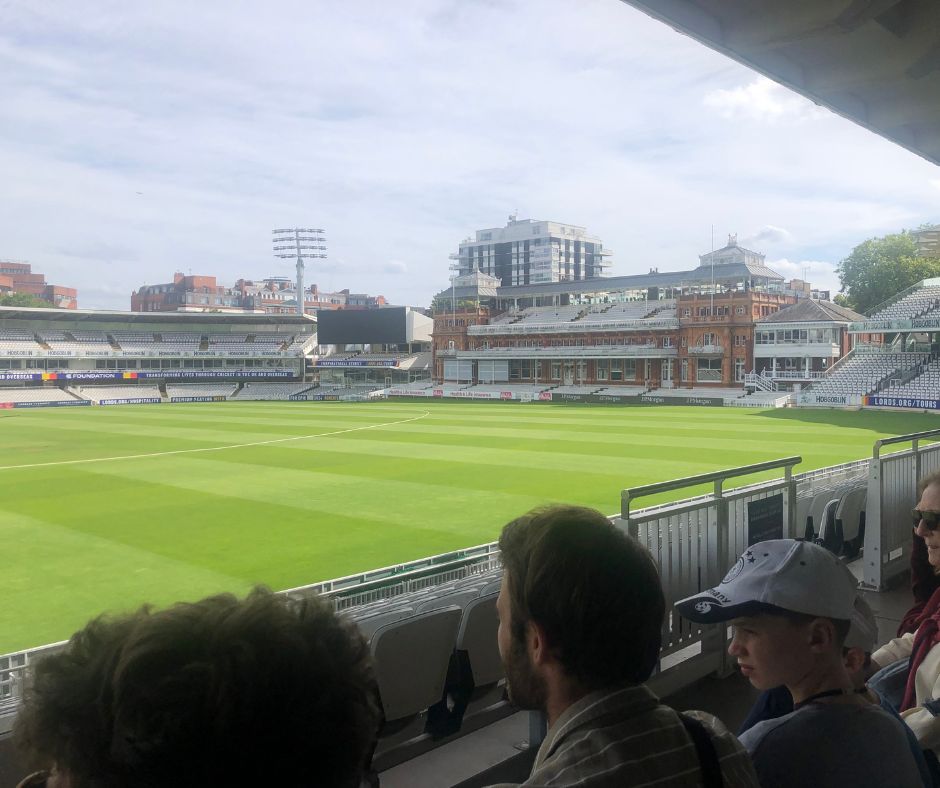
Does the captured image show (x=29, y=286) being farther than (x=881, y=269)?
Yes

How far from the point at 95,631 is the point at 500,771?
292 cm

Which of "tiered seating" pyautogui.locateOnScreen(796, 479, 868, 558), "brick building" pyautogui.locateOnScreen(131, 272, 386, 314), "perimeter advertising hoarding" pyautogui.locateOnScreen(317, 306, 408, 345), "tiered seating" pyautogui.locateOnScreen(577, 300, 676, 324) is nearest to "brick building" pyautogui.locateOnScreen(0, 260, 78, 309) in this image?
"brick building" pyautogui.locateOnScreen(131, 272, 386, 314)

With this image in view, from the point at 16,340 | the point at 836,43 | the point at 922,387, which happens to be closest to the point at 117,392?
the point at 16,340

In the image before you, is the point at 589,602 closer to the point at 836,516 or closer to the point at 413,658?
the point at 413,658

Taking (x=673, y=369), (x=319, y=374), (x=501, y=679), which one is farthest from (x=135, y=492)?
(x=319, y=374)

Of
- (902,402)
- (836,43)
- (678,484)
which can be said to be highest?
(836,43)

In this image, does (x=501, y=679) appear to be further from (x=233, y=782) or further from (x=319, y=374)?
(x=319, y=374)

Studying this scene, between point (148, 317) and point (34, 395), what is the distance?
13308 mm

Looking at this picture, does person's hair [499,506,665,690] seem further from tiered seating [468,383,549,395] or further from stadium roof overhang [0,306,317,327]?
stadium roof overhang [0,306,317,327]

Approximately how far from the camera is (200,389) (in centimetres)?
6606

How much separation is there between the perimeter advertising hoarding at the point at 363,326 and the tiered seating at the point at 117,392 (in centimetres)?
1424

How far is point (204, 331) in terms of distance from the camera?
7162cm

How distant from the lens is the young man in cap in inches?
68.2

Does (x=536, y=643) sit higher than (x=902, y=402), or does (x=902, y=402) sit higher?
(x=536, y=643)
